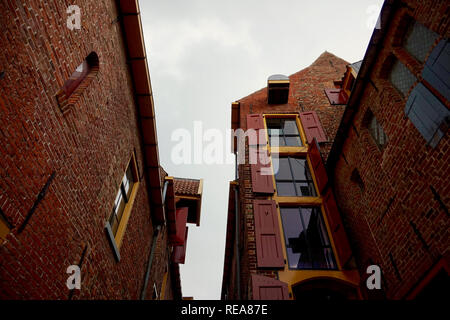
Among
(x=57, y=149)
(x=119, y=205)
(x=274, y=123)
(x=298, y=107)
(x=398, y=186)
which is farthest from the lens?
(x=298, y=107)

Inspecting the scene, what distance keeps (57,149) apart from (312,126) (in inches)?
388

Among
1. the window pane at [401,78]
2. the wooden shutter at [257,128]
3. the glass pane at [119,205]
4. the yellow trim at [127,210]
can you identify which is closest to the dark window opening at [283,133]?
the wooden shutter at [257,128]

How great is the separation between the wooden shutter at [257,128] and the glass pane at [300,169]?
1480mm

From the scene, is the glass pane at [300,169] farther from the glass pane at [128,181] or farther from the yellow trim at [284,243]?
the glass pane at [128,181]

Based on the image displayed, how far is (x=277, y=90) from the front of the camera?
1338cm

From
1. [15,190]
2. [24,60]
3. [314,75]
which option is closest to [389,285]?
[15,190]

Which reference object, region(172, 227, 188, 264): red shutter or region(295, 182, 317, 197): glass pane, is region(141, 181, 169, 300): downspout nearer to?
region(172, 227, 188, 264): red shutter

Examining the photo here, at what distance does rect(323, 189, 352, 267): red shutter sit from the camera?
726 centimetres

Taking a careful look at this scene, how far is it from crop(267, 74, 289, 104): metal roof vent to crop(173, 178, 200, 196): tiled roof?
18.2 ft

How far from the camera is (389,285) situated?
18.2ft

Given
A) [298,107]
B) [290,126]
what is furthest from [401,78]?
[298,107]

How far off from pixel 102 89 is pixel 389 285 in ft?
Answer: 22.5

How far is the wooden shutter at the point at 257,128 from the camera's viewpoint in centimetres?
1106

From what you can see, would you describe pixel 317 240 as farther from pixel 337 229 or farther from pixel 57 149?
pixel 57 149
